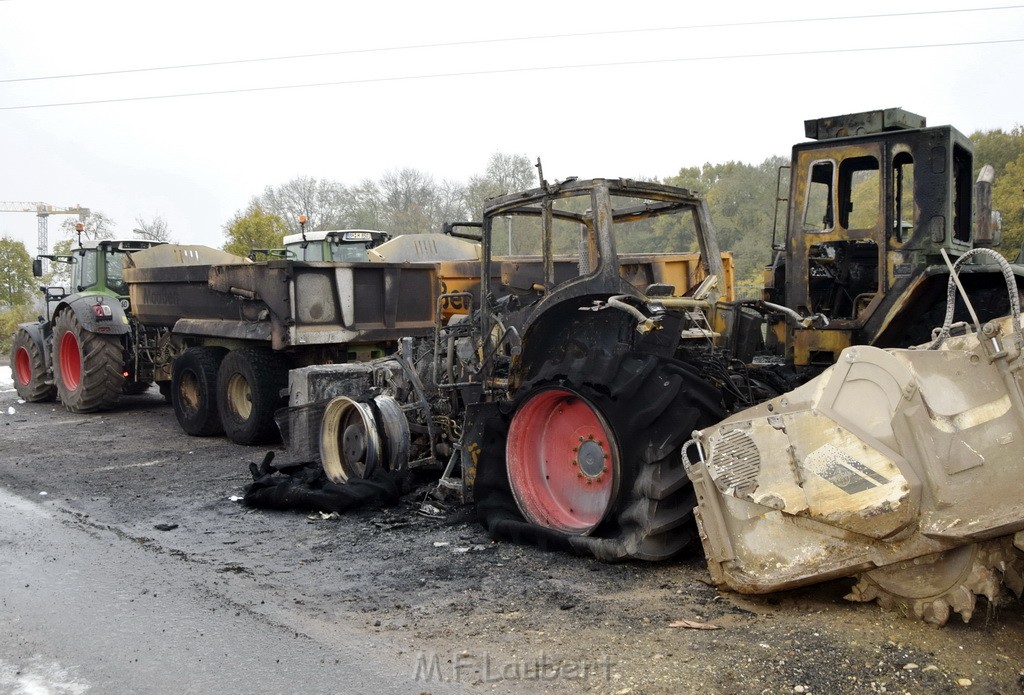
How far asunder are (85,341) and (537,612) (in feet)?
32.2

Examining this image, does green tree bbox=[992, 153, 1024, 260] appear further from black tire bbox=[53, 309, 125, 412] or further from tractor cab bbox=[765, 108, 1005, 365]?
black tire bbox=[53, 309, 125, 412]

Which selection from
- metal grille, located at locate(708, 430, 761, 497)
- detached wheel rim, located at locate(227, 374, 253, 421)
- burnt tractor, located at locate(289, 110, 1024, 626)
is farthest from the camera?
detached wheel rim, located at locate(227, 374, 253, 421)

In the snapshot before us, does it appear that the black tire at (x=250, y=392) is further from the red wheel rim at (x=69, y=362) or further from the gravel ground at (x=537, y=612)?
the red wheel rim at (x=69, y=362)

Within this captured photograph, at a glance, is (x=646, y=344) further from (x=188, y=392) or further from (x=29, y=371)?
(x=29, y=371)

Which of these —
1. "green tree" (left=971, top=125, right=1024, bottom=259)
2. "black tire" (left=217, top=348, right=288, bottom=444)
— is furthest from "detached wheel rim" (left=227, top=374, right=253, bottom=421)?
"green tree" (left=971, top=125, right=1024, bottom=259)

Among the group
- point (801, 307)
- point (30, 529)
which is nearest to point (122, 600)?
point (30, 529)

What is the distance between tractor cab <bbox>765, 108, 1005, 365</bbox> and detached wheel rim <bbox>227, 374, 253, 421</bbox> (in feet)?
18.7

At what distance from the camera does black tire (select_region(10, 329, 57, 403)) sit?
13.6 m

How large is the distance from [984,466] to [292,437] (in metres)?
5.61

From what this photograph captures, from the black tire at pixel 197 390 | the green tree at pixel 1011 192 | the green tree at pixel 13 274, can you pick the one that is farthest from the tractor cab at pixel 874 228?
the green tree at pixel 13 274

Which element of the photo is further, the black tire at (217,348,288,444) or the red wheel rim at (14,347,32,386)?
the red wheel rim at (14,347,32,386)

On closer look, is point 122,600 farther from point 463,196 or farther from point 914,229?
point 463,196

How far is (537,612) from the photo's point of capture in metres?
4.07

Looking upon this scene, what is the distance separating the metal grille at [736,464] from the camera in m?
3.75
